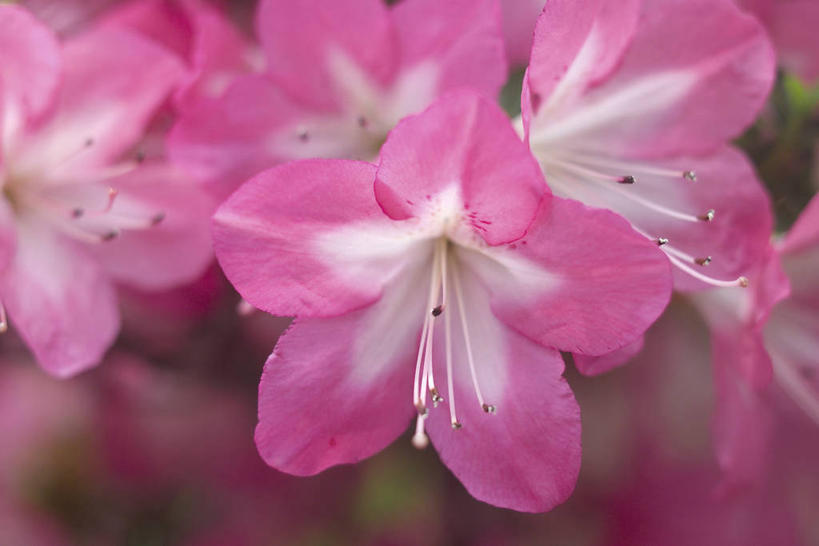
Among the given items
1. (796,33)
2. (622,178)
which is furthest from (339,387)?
(796,33)

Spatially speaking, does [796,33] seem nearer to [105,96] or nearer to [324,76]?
[324,76]

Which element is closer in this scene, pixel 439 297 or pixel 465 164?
pixel 465 164

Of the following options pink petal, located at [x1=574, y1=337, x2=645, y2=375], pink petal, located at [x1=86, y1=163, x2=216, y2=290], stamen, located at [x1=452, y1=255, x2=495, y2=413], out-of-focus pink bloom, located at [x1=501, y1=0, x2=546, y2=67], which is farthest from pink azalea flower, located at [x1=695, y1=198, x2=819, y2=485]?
pink petal, located at [x1=86, y1=163, x2=216, y2=290]

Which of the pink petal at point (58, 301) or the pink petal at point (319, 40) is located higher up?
the pink petal at point (319, 40)

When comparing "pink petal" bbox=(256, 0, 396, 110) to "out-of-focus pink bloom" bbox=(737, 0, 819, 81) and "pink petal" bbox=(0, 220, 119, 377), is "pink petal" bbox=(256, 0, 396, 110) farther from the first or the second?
"out-of-focus pink bloom" bbox=(737, 0, 819, 81)

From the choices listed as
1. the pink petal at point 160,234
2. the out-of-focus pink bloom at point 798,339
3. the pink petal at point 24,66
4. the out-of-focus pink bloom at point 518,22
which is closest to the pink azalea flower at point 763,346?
the out-of-focus pink bloom at point 798,339

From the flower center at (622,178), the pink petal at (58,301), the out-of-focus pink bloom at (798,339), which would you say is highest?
the flower center at (622,178)

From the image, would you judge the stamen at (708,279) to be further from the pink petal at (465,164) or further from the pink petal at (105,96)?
the pink petal at (105,96)

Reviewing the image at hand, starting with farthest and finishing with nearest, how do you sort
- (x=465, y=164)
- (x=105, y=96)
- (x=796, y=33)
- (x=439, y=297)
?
1. (x=796, y=33)
2. (x=105, y=96)
3. (x=439, y=297)
4. (x=465, y=164)
